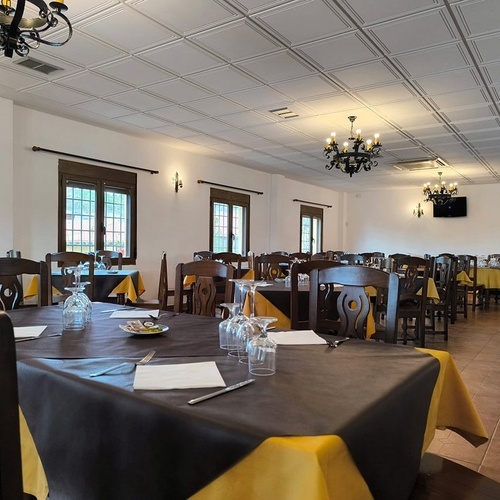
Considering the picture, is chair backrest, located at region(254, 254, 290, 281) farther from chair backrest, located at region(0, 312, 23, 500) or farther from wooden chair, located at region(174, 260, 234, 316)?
chair backrest, located at region(0, 312, 23, 500)

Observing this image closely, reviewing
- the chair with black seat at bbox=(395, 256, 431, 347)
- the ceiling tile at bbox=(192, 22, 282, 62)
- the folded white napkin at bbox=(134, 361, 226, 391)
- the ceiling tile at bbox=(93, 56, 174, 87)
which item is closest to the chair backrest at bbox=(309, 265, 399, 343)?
the folded white napkin at bbox=(134, 361, 226, 391)

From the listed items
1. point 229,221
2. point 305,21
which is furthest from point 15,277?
point 229,221

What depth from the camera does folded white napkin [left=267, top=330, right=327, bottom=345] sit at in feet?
5.33

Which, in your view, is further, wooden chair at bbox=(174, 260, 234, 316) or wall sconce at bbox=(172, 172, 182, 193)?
wall sconce at bbox=(172, 172, 182, 193)

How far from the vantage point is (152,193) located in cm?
775

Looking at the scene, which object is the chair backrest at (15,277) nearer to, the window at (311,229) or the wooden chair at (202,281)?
the wooden chair at (202,281)

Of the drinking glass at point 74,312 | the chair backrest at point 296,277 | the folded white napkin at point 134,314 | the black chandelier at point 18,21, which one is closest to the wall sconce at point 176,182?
the black chandelier at point 18,21

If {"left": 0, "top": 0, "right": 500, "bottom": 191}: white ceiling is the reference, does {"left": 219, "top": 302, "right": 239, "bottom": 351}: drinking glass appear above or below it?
below

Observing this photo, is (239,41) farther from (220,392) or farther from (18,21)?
(220,392)

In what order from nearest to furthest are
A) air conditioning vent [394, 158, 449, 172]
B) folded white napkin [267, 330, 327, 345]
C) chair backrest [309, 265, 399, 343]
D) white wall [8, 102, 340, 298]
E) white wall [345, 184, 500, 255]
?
folded white napkin [267, 330, 327, 345] → chair backrest [309, 265, 399, 343] → white wall [8, 102, 340, 298] → air conditioning vent [394, 158, 449, 172] → white wall [345, 184, 500, 255]

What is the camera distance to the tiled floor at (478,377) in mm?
2436

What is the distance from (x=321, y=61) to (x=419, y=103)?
179cm

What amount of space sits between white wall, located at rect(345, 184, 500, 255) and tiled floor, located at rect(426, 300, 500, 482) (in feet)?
13.5

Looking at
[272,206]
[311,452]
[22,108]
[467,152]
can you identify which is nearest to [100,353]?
[311,452]
